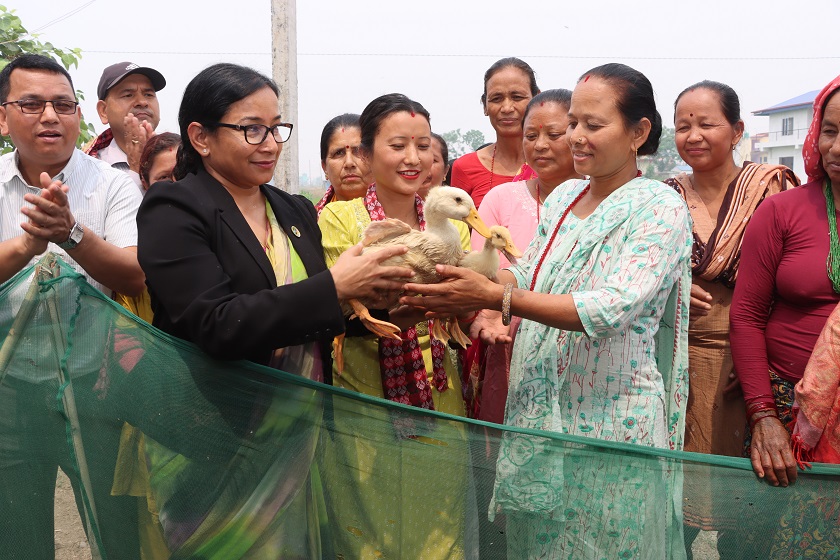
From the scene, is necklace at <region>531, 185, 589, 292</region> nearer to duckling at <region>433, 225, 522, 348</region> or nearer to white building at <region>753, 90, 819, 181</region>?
duckling at <region>433, 225, 522, 348</region>

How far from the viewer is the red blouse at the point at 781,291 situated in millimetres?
2957

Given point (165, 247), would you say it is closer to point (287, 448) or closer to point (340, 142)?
point (287, 448)

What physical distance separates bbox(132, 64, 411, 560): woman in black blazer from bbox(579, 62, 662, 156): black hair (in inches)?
37.2

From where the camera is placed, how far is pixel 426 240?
2.68m

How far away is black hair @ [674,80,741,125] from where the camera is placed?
387 cm

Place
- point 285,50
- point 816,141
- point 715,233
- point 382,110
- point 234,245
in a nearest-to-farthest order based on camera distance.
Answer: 1. point 234,245
2. point 816,141
3. point 382,110
4. point 715,233
5. point 285,50

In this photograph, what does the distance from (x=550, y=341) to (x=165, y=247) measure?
133 cm

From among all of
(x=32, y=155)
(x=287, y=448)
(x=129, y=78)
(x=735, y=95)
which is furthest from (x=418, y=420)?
(x=129, y=78)

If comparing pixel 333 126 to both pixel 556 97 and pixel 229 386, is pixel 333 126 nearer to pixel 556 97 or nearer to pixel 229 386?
pixel 556 97

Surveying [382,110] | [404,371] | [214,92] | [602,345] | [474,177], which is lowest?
[404,371]

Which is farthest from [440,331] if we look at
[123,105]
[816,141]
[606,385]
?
[123,105]

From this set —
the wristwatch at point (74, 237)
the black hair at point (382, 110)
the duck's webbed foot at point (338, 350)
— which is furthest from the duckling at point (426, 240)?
the wristwatch at point (74, 237)

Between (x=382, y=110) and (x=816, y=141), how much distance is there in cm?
175

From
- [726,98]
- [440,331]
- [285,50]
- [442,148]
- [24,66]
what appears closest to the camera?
[440,331]
